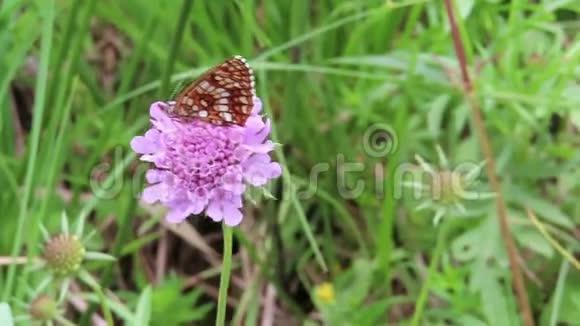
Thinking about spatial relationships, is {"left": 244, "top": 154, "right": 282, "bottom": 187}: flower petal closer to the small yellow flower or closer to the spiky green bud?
the spiky green bud

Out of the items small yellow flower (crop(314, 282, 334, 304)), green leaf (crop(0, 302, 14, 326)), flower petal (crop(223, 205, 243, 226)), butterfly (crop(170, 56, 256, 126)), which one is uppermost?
butterfly (crop(170, 56, 256, 126))

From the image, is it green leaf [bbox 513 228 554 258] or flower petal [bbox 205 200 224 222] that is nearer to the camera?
flower petal [bbox 205 200 224 222]

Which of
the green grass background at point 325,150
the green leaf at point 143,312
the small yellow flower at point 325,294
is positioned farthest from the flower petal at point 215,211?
the small yellow flower at point 325,294

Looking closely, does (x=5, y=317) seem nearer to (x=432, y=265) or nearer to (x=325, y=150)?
(x=432, y=265)

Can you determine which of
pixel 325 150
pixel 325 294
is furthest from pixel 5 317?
pixel 325 150

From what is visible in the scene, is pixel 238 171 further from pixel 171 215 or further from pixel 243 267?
pixel 243 267

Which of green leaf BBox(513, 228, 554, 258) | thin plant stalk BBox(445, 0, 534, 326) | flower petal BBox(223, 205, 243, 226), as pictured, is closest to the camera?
flower petal BBox(223, 205, 243, 226)

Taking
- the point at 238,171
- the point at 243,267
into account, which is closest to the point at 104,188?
the point at 243,267

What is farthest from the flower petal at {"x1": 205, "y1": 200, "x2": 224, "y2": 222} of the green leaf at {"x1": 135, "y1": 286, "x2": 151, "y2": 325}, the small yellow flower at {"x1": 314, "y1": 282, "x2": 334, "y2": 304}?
the small yellow flower at {"x1": 314, "y1": 282, "x2": 334, "y2": 304}

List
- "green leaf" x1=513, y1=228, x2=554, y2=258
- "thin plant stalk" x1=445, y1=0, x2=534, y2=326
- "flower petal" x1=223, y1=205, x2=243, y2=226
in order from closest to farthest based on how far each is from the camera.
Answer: "flower petal" x1=223, y1=205, x2=243, y2=226, "thin plant stalk" x1=445, y1=0, x2=534, y2=326, "green leaf" x1=513, y1=228, x2=554, y2=258
